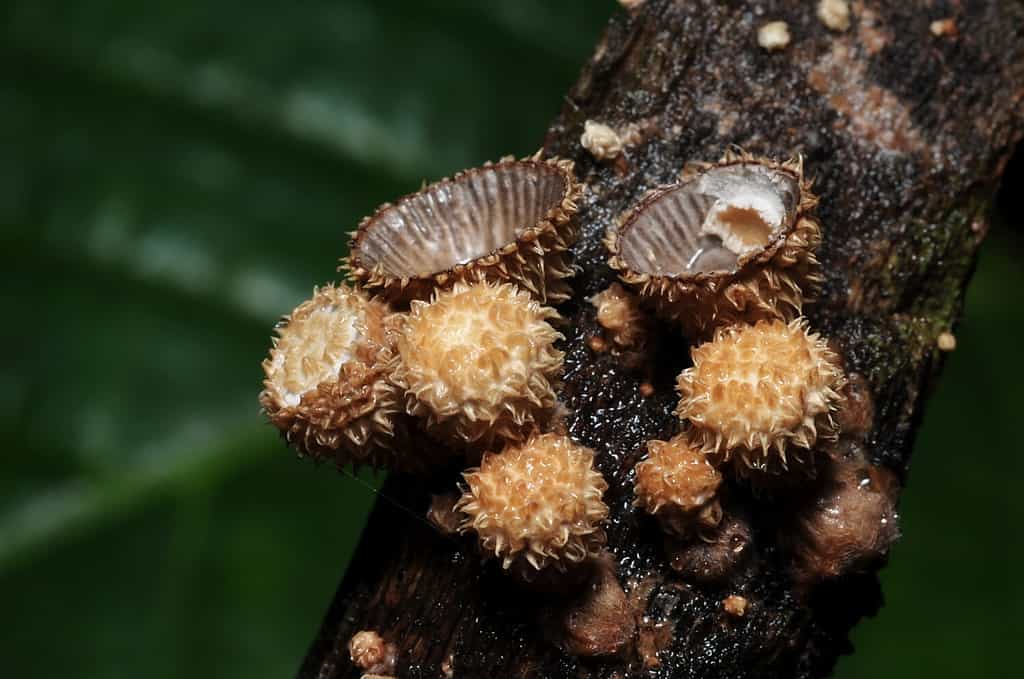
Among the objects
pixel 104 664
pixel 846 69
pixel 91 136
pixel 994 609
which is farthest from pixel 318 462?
pixel 994 609

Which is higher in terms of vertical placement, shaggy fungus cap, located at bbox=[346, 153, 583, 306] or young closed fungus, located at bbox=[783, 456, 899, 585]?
shaggy fungus cap, located at bbox=[346, 153, 583, 306]

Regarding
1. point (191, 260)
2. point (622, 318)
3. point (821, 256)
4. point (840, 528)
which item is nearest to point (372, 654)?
point (622, 318)

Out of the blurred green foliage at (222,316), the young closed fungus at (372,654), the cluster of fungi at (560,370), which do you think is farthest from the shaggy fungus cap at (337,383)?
the blurred green foliage at (222,316)

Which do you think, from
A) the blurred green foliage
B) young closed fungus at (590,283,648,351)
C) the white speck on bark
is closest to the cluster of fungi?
young closed fungus at (590,283,648,351)

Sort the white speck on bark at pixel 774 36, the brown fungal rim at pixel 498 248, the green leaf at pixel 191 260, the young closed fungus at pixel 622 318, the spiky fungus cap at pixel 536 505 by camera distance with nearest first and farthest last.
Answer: the spiky fungus cap at pixel 536 505, the brown fungal rim at pixel 498 248, the young closed fungus at pixel 622 318, the white speck on bark at pixel 774 36, the green leaf at pixel 191 260

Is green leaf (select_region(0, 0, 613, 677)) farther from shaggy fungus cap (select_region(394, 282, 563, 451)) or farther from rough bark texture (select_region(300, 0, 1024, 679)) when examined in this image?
shaggy fungus cap (select_region(394, 282, 563, 451))

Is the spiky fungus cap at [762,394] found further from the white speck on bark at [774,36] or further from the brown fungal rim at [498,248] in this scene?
the white speck on bark at [774,36]

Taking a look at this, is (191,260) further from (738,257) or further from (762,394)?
(762,394)
